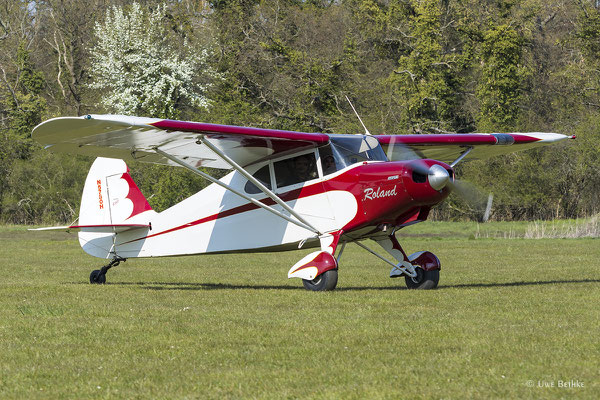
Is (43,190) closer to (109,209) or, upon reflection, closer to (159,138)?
(109,209)

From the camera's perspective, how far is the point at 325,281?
12.6 m

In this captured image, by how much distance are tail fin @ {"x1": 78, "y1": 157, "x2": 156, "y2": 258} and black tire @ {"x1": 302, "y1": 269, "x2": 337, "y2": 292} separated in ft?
13.8

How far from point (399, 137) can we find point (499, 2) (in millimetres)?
34315

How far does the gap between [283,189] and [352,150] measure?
131 cm

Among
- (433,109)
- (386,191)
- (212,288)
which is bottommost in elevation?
(433,109)

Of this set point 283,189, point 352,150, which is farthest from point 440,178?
point 283,189

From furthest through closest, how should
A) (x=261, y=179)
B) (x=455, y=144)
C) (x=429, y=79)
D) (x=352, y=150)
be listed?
(x=429, y=79), (x=455, y=144), (x=261, y=179), (x=352, y=150)

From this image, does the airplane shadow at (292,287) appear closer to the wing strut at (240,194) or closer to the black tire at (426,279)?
the black tire at (426,279)

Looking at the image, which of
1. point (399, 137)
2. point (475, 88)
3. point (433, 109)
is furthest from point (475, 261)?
point (475, 88)

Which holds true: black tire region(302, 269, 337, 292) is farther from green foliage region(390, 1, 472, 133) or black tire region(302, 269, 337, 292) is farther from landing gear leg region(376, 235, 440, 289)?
green foliage region(390, 1, 472, 133)

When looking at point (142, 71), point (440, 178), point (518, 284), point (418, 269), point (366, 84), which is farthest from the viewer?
point (366, 84)

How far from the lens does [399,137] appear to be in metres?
14.4

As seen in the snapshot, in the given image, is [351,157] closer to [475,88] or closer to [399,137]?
[399,137]

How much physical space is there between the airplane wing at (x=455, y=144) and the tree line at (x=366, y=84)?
26.0 m
